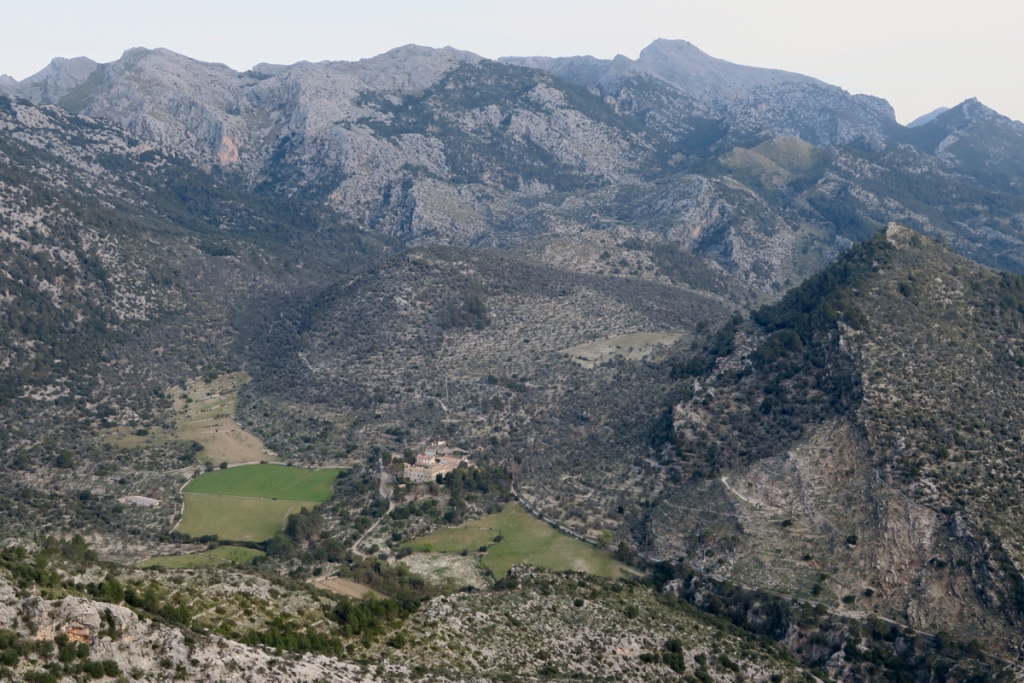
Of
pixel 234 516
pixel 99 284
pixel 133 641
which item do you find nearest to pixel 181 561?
pixel 234 516

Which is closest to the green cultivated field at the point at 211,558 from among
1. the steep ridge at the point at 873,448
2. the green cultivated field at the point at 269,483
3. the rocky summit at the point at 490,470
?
the rocky summit at the point at 490,470

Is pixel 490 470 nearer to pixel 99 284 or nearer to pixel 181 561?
pixel 181 561

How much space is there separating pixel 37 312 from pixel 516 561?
83.0 m

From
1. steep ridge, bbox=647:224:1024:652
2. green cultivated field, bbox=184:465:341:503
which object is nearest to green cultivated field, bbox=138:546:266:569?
green cultivated field, bbox=184:465:341:503

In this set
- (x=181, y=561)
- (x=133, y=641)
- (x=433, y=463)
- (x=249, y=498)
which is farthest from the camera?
(x=433, y=463)

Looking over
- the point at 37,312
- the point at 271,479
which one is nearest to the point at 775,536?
the point at 271,479

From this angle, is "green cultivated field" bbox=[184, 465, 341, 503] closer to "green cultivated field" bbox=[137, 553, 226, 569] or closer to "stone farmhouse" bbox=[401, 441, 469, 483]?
"stone farmhouse" bbox=[401, 441, 469, 483]

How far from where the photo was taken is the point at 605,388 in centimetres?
11912

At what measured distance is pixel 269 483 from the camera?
97688 millimetres

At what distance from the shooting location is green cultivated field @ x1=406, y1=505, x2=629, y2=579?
76.7m

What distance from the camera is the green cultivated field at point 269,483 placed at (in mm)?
93938

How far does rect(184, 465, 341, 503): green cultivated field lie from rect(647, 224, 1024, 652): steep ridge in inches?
1474

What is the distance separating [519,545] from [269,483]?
3253cm

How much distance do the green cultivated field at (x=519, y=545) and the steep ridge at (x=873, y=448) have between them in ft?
19.0
